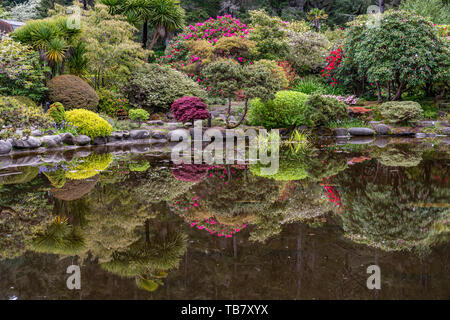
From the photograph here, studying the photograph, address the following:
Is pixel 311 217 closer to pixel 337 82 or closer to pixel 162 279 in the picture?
pixel 162 279

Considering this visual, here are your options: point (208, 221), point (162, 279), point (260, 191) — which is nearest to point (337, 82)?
point (260, 191)


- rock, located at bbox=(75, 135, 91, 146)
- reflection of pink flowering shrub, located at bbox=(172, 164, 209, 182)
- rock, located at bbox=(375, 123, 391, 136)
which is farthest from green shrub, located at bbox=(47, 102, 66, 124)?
rock, located at bbox=(375, 123, 391, 136)

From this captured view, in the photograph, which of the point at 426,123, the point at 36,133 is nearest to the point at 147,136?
the point at 36,133

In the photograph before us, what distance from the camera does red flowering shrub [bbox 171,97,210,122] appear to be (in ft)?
45.4

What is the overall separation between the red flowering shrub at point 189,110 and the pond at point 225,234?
6757mm

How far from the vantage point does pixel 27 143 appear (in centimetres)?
1031

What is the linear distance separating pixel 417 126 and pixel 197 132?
9.76 m

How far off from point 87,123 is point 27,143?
7.05ft

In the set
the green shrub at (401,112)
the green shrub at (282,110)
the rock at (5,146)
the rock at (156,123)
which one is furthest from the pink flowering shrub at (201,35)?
the rock at (5,146)

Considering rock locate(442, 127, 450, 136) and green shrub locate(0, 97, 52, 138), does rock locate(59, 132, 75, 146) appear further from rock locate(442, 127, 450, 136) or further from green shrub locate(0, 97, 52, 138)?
rock locate(442, 127, 450, 136)

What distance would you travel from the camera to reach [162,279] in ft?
9.45

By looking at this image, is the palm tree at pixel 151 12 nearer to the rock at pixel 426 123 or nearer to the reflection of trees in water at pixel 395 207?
the rock at pixel 426 123

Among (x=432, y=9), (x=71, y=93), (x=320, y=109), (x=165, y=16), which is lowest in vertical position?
(x=320, y=109)

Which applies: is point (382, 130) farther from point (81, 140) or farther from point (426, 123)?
point (81, 140)
